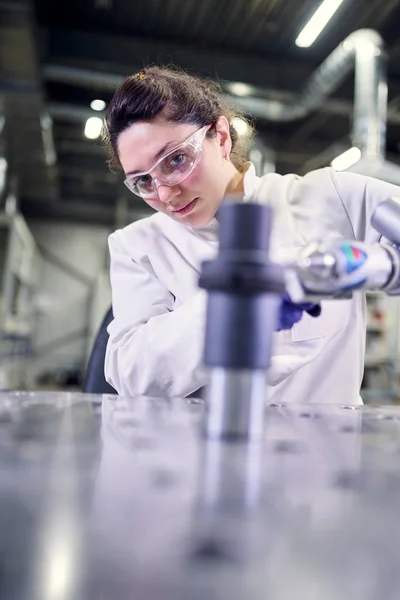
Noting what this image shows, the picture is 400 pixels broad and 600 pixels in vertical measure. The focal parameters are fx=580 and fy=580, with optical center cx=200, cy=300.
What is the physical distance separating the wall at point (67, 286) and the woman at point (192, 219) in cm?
736

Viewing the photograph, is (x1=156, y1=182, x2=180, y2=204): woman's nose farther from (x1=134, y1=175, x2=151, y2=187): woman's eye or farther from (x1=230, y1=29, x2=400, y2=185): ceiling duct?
(x1=230, y1=29, x2=400, y2=185): ceiling duct

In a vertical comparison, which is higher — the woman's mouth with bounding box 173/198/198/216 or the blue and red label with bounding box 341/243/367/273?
the woman's mouth with bounding box 173/198/198/216

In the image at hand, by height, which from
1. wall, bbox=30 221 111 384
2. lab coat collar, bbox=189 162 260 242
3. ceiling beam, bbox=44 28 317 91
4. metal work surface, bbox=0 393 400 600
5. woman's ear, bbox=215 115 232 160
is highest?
ceiling beam, bbox=44 28 317 91

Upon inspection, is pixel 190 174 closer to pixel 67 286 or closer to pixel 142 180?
pixel 142 180

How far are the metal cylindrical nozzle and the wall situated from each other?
8.17 metres

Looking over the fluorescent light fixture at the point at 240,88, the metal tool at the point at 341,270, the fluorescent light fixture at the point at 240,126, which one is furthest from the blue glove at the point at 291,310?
the fluorescent light fixture at the point at 240,88

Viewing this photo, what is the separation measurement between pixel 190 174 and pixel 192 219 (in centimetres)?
10

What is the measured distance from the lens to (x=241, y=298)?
345 millimetres

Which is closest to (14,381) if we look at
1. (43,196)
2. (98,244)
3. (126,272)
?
(43,196)

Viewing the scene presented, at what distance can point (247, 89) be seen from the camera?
3818 millimetres

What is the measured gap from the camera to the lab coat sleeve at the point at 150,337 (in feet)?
2.81

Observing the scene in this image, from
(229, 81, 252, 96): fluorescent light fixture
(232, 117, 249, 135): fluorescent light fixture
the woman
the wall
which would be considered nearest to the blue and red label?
the woman

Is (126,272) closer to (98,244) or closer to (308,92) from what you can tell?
(308,92)

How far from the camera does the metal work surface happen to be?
0.21 m
